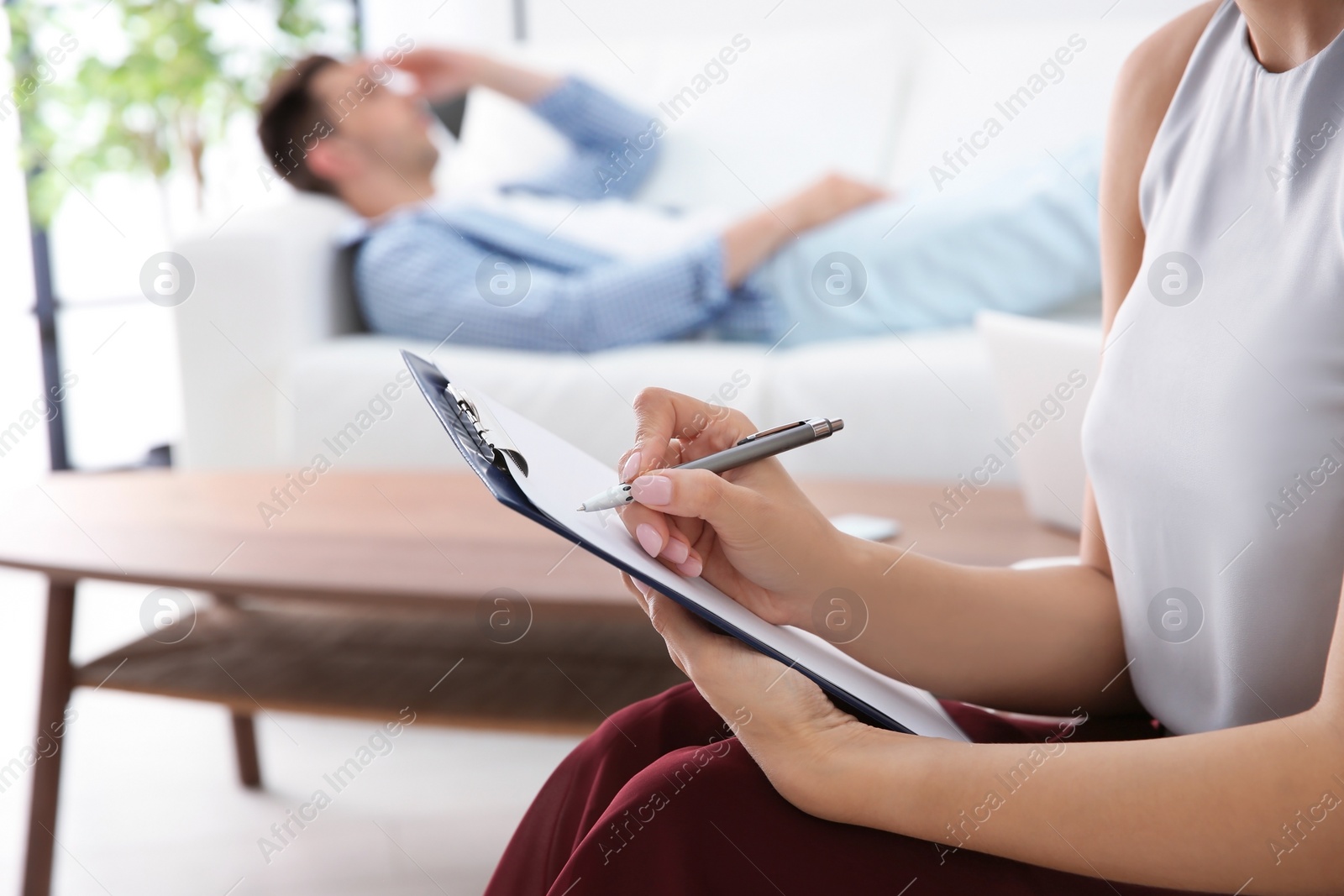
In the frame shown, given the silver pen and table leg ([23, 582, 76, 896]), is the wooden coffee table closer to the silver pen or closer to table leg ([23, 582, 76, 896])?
table leg ([23, 582, 76, 896])

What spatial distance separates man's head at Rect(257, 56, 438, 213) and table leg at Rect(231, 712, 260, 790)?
1292 millimetres

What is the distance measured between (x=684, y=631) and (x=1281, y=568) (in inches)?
11.8

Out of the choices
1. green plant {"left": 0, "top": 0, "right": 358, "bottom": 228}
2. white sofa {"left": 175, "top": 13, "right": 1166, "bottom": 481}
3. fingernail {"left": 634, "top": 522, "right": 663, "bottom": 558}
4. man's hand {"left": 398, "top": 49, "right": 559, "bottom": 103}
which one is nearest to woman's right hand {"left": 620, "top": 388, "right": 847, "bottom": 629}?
fingernail {"left": 634, "top": 522, "right": 663, "bottom": 558}

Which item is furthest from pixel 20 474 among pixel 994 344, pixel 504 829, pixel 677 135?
pixel 994 344

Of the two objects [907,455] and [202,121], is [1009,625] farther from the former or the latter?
[202,121]

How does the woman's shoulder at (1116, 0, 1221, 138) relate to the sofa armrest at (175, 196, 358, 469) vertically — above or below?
above

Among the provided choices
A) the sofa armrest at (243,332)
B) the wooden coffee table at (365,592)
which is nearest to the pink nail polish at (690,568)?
the wooden coffee table at (365,592)

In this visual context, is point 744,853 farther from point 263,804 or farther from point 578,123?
point 578,123

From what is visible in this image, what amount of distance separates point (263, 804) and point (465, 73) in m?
1.68

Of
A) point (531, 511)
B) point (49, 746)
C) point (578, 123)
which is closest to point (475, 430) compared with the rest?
point (531, 511)

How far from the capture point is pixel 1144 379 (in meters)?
0.59

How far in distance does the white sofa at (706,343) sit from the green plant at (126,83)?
0.95m

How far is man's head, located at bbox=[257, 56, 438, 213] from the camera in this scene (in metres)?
2.30

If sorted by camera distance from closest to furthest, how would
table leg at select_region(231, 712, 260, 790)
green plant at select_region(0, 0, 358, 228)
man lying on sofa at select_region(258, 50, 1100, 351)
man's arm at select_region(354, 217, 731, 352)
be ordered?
1. table leg at select_region(231, 712, 260, 790)
2. man lying on sofa at select_region(258, 50, 1100, 351)
3. man's arm at select_region(354, 217, 731, 352)
4. green plant at select_region(0, 0, 358, 228)
